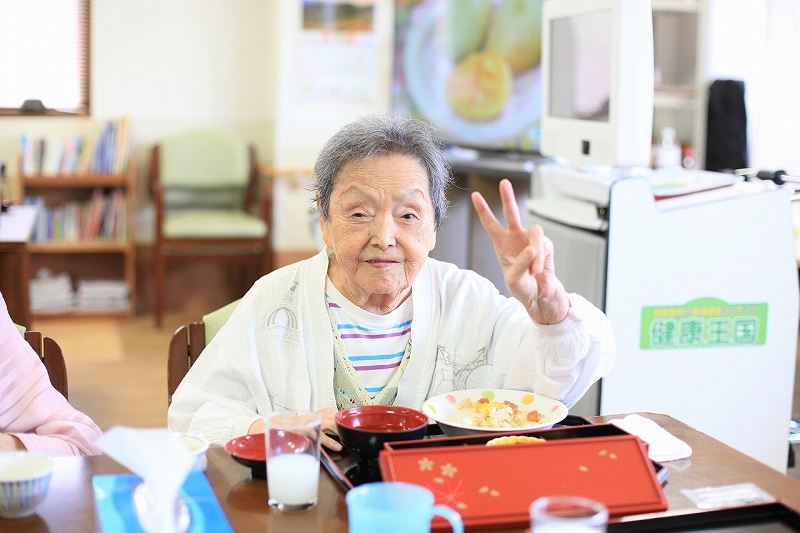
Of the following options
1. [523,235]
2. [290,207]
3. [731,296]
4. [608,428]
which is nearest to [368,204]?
[523,235]

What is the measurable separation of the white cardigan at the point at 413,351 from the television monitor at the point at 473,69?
2.96m

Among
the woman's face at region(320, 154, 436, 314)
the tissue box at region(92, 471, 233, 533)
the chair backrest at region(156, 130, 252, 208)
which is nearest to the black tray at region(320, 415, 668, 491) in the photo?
the tissue box at region(92, 471, 233, 533)

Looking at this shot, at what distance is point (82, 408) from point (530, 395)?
9.23ft

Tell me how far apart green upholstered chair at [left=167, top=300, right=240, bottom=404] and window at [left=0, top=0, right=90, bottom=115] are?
12.6 feet

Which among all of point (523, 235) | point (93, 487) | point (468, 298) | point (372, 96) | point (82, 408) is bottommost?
point (82, 408)

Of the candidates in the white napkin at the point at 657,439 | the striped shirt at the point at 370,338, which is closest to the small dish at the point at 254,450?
the striped shirt at the point at 370,338

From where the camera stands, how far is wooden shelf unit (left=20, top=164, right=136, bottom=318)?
5.20 meters

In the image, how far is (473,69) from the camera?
16.4 feet

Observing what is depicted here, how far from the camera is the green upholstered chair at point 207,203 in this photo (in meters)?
5.17

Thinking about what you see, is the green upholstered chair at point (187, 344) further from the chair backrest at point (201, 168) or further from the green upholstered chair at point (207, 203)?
the chair backrest at point (201, 168)

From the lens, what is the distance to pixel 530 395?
1539 mm

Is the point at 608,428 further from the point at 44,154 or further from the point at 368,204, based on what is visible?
the point at 44,154

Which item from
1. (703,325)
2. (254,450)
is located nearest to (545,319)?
(254,450)

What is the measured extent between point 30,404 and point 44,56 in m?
4.22
